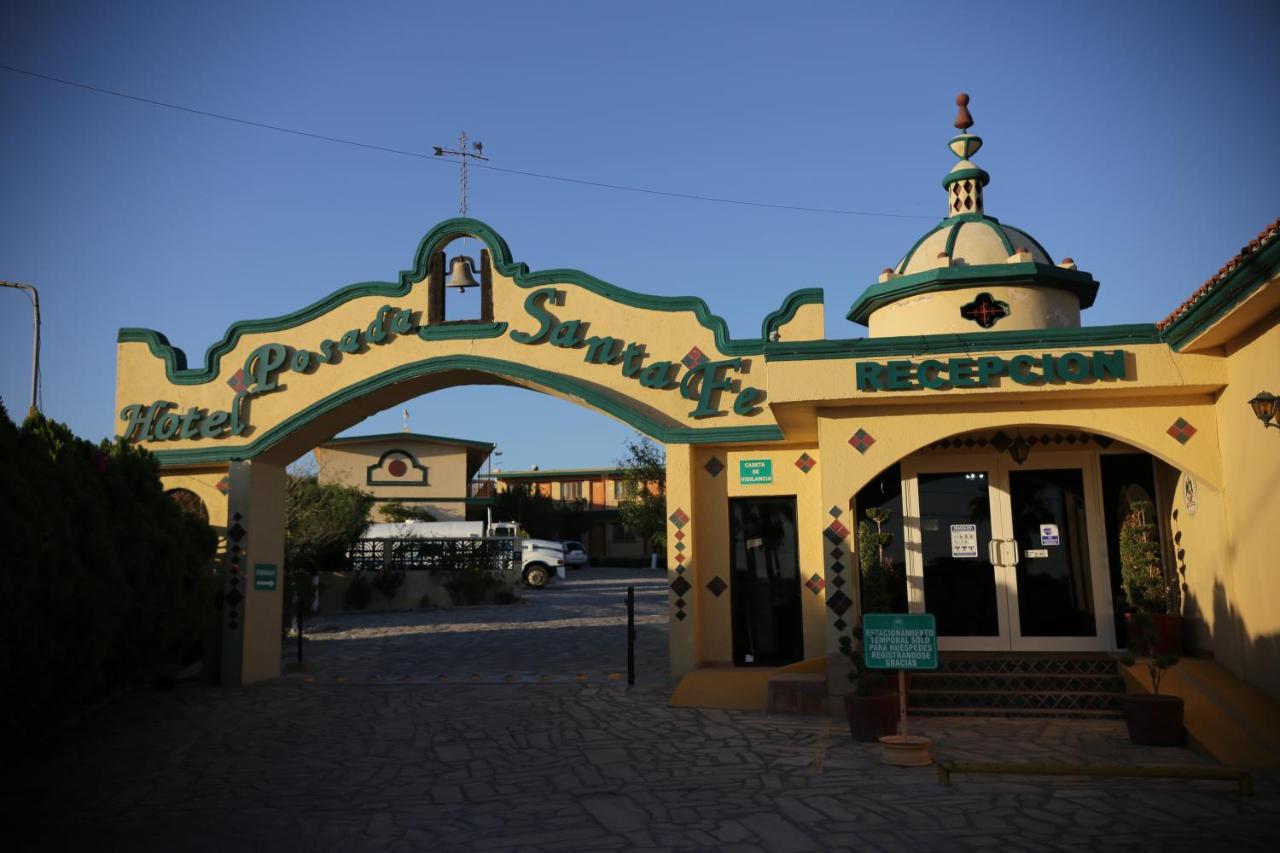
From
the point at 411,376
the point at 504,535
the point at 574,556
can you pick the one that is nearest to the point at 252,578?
the point at 411,376

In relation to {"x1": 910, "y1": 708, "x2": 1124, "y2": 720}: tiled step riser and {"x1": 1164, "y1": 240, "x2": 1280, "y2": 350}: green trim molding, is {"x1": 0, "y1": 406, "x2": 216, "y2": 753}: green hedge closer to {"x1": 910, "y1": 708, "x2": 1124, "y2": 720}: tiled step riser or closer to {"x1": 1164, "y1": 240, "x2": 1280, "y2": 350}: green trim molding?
{"x1": 910, "y1": 708, "x2": 1124, "y2": 720}: tiled step riser

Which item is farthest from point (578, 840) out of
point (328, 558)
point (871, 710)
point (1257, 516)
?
point (328, 558)

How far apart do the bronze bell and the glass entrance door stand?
658 cm

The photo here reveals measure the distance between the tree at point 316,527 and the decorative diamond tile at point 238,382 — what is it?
9639 mm

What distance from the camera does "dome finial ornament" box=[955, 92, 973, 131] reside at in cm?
1661

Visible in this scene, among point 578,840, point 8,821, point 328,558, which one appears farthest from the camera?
point 328,558

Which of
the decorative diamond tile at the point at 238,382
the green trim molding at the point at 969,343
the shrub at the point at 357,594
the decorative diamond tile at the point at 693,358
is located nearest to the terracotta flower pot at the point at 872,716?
the green trim molding at the point at 969,343

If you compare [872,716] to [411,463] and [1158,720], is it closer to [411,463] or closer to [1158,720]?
[1158,720]

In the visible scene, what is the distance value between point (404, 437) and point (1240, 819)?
124ft

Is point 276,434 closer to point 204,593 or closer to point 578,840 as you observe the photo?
point 204,593

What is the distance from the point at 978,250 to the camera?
48.5ft

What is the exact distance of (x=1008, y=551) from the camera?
11789 millimetres

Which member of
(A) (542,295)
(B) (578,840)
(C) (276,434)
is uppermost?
(A) (542,295)

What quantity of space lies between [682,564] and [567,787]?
5.56m
